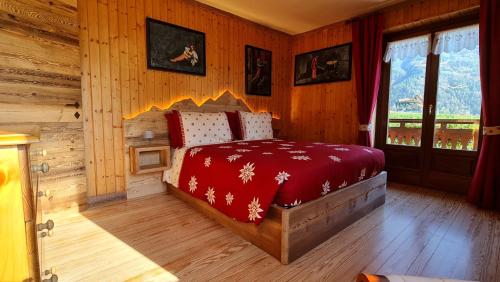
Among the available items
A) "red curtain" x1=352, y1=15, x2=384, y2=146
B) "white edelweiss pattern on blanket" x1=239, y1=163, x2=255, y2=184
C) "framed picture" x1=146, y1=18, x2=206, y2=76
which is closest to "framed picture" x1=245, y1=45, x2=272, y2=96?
"framed picture" x1=146, y1=18, x2=206, y2=76

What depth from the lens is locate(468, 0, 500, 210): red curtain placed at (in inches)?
102

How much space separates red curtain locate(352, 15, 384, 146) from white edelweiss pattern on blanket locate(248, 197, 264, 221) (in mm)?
2625

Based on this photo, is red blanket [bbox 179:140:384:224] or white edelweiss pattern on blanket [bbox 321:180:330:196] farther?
white edelweiss pattern on blanket [bbox 321:180:330:196]

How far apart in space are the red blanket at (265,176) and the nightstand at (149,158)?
0.54m

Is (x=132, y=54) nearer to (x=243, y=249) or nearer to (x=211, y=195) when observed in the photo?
(x=211, y=195)

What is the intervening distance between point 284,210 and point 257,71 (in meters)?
3.04

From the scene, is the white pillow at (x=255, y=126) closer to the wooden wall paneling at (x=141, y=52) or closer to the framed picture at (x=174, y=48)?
the framed picture at (x=174, y=48)

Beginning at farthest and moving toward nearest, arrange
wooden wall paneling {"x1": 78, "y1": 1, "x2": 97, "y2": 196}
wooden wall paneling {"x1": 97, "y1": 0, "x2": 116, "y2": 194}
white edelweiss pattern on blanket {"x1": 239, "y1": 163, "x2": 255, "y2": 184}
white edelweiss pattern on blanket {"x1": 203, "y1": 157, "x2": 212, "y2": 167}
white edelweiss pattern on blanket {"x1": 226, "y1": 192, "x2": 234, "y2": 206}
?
1. wooden wall paneling {"x1": 97, "y1": 0, "x2": 116, "y2": 194}
2. wooden wall paneling {"x1": 78, "y1": 1, "x2": 97, "y2": 196}
3. white edelweiss pattern on blanket {"x1": 203, "y1": 157, "x2": 212, "y2": 167}
4. white edelweiss pattern on blanket {"x1": 226, "y1": 192, "x2": 234, "y2": 206}
5. white edelweiss pattern on blanket {"x1": 239, "y1": 163, "x2": 255, "y2": 184}

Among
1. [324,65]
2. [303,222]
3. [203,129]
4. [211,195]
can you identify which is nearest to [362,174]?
[303,222]

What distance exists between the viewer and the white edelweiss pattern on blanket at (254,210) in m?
1.69

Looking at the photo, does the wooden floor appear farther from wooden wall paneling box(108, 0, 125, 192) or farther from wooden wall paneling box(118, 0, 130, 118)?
wooden wall paneling box(118, 0, 130, 118)

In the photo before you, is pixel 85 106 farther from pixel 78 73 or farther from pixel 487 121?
pixel 487 121

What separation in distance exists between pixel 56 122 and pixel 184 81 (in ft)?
4.87

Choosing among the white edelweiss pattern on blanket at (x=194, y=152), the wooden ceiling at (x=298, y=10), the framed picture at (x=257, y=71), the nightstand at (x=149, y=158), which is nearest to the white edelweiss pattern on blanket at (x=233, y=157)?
the white edelweiss pattern on blanket at (x=194, y=152)
